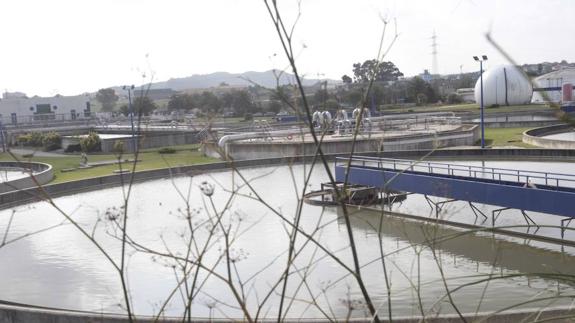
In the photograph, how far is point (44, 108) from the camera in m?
73.1

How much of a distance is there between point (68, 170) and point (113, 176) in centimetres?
626

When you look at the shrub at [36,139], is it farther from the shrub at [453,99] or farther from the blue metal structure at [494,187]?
the shrub at [453,99]

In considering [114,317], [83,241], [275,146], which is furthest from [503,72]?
[114,317]

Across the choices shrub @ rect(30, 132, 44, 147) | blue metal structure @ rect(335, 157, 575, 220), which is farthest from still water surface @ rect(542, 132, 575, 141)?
shrub @ rect(30, 132, 44, 147)

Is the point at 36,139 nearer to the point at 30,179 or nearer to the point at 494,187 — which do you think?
the point at 30,179

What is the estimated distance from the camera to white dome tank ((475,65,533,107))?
175 feet

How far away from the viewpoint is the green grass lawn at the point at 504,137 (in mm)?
28234

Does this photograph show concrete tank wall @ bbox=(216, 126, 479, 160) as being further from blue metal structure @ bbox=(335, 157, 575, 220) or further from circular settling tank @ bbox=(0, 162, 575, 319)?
blue metal structure @ bbox=(335, 157, 575, 220)

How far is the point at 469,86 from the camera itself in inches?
3642

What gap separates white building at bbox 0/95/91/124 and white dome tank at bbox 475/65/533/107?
141 ft

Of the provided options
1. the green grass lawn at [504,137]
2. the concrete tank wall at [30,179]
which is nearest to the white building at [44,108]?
the concrete tank wall at [30,179]

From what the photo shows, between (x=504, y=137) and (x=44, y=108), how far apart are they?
56.0m

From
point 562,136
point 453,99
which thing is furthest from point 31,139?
point 453,99

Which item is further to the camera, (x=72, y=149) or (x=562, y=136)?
(x=72, y=149)
